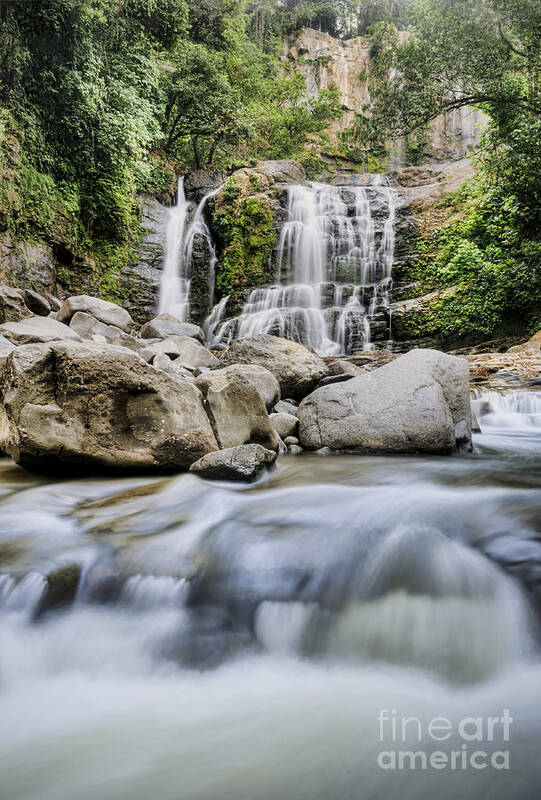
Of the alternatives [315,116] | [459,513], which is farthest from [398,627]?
[315,116]

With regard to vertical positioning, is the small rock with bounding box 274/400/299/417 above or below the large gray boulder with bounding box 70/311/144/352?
below

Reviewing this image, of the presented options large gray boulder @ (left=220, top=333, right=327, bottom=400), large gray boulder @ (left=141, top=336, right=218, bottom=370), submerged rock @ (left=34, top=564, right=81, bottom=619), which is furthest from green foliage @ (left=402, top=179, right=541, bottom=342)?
submerged rock @ (left=34, top=564, right=81, bottom=619)

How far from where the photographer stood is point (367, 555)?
2.42 m

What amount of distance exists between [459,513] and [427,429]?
191 centimetres

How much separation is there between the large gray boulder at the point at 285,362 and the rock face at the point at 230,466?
8.60 ft

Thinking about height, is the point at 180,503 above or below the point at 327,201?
below

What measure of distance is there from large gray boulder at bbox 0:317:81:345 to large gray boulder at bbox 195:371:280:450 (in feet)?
9.85

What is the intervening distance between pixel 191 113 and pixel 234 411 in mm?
17528

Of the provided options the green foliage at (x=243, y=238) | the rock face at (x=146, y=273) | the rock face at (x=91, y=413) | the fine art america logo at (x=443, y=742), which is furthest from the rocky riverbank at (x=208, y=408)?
the green foliage at (x=243, y=238)

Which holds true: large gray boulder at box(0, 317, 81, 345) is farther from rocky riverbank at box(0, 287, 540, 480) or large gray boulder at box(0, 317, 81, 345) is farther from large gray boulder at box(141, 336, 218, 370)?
large gray boulder at box(141, 336, 218, 370)

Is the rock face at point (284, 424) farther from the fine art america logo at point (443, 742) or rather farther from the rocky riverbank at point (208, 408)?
the fine art america logo at point (443, 742)

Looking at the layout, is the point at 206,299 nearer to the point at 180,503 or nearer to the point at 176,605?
the point at 180,503

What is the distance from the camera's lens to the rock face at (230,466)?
3.70m

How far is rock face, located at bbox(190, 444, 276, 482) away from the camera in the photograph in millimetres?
3697
